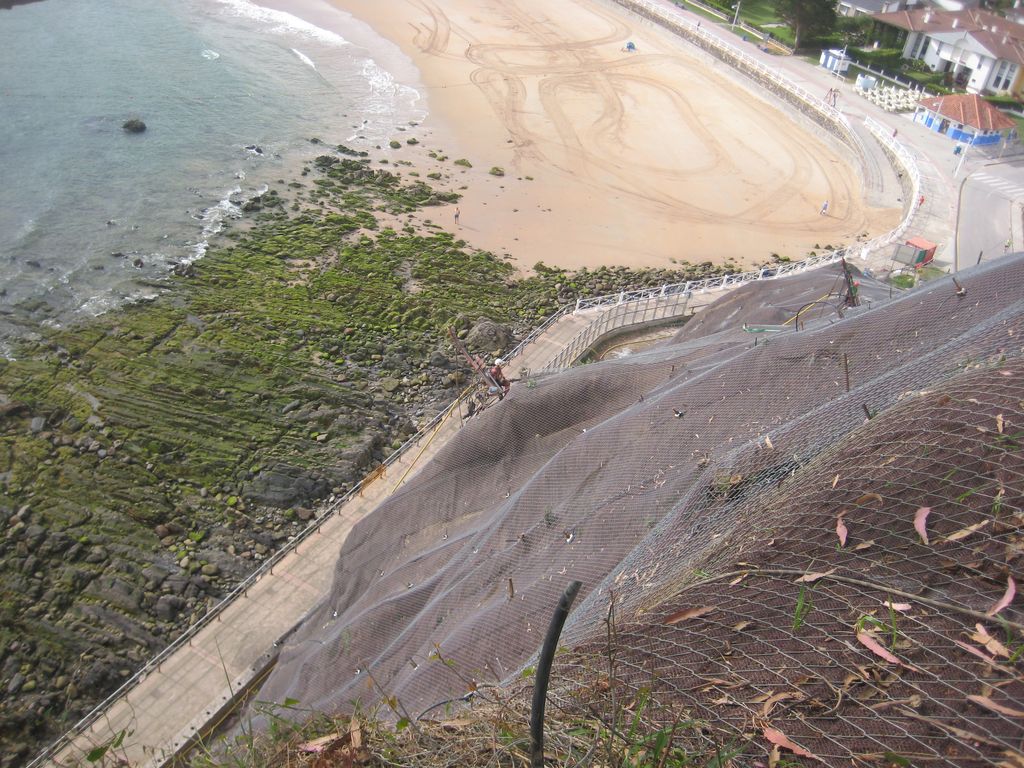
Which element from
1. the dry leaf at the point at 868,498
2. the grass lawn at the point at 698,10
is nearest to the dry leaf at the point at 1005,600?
the dry leaf at the point at 868,498

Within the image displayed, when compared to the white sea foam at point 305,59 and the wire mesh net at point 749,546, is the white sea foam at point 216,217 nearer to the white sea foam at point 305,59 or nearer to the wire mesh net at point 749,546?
the white sea foam at point 305,59

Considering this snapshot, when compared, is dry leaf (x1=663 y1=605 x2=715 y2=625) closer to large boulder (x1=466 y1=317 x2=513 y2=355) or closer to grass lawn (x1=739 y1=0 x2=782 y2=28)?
large boulder (x1=466 y1=317 x2=513 y2=355)

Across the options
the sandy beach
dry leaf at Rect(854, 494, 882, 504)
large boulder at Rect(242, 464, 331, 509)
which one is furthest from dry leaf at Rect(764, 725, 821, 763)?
the sandy beach

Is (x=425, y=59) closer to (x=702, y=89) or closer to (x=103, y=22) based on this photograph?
(x=702, y=89)

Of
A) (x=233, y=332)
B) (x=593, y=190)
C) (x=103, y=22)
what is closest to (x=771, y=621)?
(x=233, y=332)

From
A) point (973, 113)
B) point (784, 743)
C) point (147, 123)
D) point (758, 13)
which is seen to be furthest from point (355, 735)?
point (758, 13)

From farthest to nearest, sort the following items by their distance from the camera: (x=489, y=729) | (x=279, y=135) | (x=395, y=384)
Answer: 1. (x=279, y=135)
2. (x=395, y=384)
3. (x=489, y=729)
